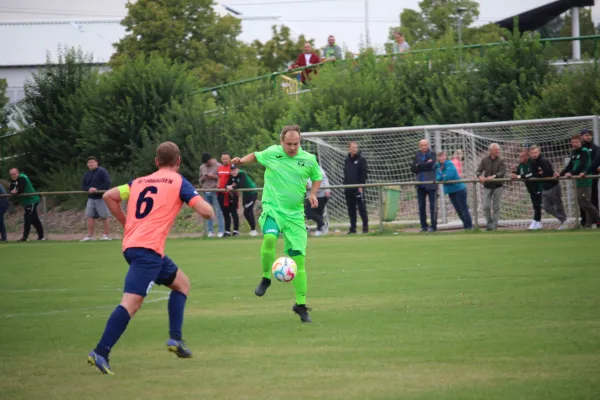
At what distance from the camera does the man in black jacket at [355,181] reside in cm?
2520

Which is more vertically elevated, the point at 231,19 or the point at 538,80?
the point at 231,19

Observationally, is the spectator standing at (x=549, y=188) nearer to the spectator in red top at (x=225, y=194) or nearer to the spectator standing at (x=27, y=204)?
the spectator in red top at (x=225, y=194)

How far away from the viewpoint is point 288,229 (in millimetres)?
10914

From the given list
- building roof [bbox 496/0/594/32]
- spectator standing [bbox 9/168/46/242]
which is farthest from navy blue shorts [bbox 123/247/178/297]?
building roof [bbox 496/0/594/32]

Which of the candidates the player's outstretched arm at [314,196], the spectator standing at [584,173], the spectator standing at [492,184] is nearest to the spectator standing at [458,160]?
the spectator standing at [492,184]

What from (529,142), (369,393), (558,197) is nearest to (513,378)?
(369,393)

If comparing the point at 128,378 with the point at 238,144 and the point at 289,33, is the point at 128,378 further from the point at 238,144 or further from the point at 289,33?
the point at 289,33

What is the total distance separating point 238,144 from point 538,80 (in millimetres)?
10123

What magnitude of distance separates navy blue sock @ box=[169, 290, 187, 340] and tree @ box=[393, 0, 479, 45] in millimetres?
48999

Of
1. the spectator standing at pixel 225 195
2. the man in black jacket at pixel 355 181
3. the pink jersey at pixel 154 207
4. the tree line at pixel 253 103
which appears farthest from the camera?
the tree line at pixel 253 103

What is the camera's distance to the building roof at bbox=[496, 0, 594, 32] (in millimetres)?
43216

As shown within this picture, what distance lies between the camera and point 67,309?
39.4 feet

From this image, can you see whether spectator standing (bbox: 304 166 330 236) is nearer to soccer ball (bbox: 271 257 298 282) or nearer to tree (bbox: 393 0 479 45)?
soccer ball (bbox: 271 257 298 282)

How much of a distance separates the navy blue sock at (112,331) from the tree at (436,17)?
49.7 metres
